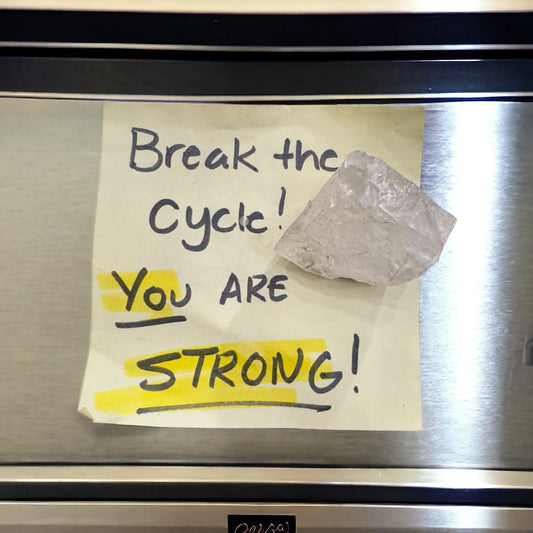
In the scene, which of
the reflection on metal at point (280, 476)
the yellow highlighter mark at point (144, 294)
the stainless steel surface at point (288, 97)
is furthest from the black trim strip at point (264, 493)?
the stainless steel surface at point (288, 97)

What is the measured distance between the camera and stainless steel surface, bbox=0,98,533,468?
0.42 m

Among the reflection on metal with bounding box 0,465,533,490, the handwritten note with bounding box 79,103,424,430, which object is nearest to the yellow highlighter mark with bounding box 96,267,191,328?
the handwritten note with bounding box 79,103,424,430

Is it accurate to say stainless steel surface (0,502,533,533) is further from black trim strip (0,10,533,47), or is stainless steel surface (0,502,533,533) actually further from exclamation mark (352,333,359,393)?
black trim strip (0,10,533,47)

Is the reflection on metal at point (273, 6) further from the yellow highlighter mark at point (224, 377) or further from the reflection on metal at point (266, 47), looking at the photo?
the yellow highlighter mark at point (224, 377)

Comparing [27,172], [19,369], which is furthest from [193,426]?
[27,172]

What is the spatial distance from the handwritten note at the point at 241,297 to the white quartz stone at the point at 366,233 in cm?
1

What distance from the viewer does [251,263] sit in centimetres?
43

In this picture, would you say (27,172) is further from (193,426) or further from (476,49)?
(476,49)

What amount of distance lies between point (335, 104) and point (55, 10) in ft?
0.80

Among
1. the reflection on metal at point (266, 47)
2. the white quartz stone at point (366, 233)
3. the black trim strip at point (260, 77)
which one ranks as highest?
the reflection on metal at point (266, 47)

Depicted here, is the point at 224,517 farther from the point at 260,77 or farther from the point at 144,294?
the point at 260,77

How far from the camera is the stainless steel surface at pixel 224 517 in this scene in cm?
42

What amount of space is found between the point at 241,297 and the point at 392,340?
132 mm

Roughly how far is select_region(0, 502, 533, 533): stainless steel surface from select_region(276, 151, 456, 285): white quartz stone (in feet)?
0.63
